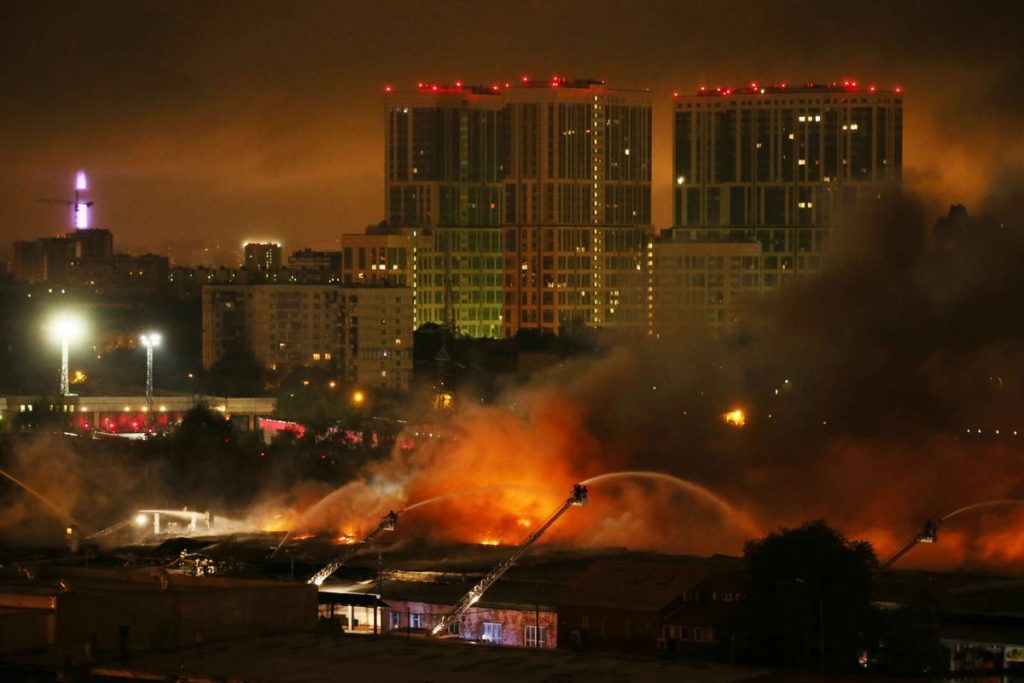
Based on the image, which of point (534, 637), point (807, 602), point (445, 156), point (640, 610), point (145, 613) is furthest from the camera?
point (445, 156)

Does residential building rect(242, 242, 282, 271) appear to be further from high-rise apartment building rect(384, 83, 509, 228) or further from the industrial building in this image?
the industrial building

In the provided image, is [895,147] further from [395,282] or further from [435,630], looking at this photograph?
[435,630]

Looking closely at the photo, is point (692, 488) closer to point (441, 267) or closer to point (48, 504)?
point (48, 504)

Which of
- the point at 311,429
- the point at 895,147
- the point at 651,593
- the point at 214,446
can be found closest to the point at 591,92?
the point at 895,147

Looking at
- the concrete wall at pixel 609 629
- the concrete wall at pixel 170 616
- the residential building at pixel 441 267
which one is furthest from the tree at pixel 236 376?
the concrete wall at pixel 170 616

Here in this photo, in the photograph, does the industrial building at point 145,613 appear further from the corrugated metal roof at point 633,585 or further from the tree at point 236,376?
the tree at point 236,376

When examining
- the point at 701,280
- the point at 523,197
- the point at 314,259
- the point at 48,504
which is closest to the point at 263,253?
the point at 314,259
